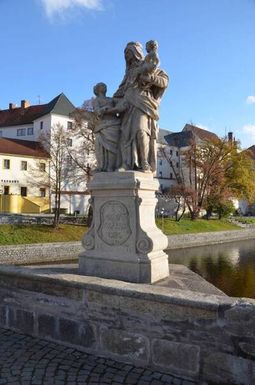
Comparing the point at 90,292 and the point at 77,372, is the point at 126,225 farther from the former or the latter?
the point at 77,372

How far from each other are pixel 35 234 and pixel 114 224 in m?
22.2

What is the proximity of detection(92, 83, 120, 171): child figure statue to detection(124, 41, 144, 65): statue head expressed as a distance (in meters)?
0.70

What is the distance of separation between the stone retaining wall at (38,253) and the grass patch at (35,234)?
1385mm

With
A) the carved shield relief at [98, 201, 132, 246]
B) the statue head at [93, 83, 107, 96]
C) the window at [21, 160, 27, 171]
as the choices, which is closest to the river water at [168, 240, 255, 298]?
the carved shield relief at [98, 201, 132, 246]

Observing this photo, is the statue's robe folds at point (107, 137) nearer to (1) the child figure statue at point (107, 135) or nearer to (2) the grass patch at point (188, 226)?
(1) the child figure statue at point (107, 135)

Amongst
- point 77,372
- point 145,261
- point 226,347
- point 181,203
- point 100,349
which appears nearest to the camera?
point 226,347

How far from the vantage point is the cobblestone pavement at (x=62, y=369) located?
153 inches

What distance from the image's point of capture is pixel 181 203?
4606cm

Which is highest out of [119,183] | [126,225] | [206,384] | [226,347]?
[119,183]

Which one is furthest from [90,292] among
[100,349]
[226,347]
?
[226,347]

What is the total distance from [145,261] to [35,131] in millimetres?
50087

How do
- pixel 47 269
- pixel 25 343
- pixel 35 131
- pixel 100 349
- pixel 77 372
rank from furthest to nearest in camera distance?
pixel 35 131, pixel 47 269, pixel 25 343, pixel 100 349, pixel 77 372

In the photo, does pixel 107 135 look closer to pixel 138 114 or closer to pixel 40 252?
pixel 138 114

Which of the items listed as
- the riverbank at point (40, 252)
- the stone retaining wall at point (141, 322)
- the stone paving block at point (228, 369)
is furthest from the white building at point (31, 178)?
the stone paving block at point (228, 369)
